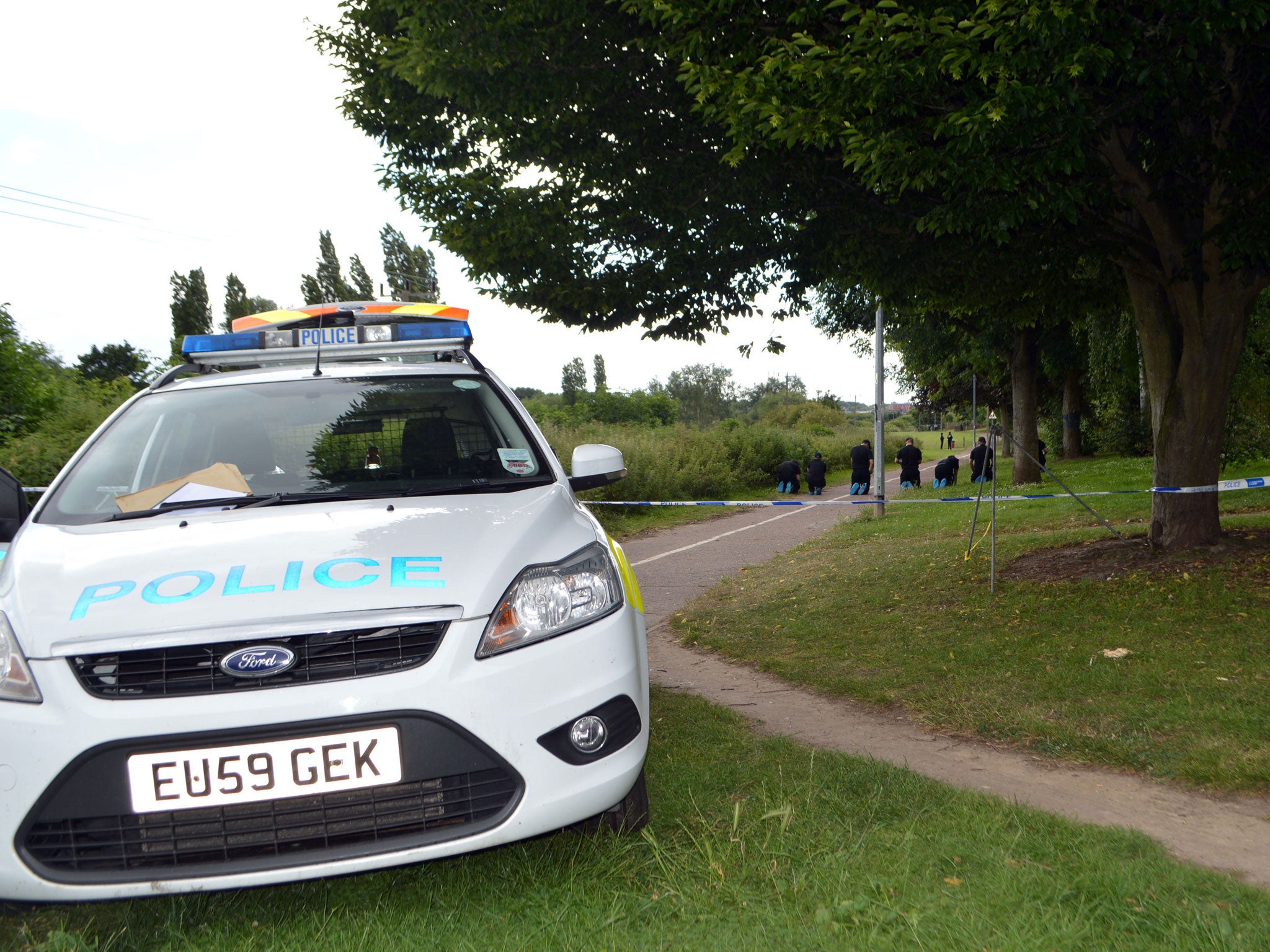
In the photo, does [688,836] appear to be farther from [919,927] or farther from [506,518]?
[506,518]

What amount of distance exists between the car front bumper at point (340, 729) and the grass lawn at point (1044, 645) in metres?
3.00

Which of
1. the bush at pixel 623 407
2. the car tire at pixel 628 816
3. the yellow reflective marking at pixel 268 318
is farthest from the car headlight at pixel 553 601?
the bush at pixel 623 407

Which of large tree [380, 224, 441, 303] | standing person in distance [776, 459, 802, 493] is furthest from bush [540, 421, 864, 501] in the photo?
large tree [380, 224, 441, 303]

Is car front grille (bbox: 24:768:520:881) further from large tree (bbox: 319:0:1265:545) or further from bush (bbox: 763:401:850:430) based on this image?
bush (bbox: 763:401:850:430)

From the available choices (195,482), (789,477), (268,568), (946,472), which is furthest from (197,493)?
(946,472)

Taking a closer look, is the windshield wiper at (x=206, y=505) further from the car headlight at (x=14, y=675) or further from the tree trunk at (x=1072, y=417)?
the tree trunk at (x=1072, y=417)

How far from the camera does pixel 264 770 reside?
254cm

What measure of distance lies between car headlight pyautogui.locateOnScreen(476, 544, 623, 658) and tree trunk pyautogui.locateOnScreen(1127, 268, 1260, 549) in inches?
287

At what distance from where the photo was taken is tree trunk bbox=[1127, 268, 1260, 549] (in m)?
8.42

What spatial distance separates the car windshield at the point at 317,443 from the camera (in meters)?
3.65

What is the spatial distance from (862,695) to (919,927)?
3332mm

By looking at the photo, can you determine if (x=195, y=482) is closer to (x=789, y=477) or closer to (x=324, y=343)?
(x=324, y=343)

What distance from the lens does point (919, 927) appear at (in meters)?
2.69

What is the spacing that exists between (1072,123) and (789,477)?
22780mm
